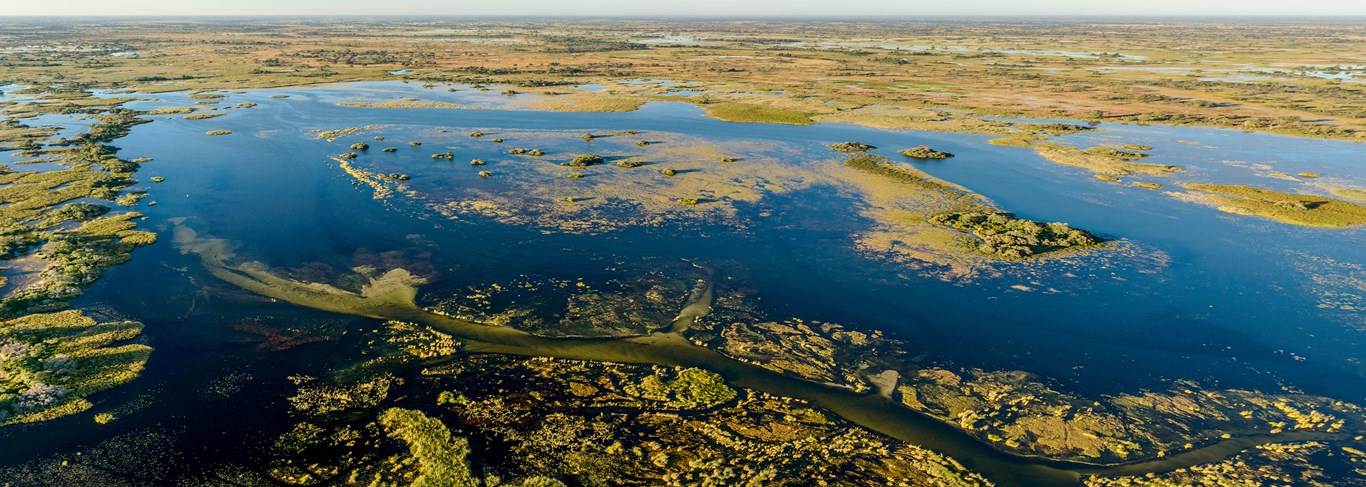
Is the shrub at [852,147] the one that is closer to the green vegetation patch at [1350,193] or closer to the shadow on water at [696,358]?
the green vegetation patch at [1350,193]

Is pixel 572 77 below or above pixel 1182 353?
above

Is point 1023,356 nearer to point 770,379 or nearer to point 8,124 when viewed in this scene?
point 770,379

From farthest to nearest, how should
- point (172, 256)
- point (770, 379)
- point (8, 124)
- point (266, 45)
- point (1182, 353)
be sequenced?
point (266, 45) < point (8, 124) < point (172, 256) < point (1182, 353) < point (770, 379)

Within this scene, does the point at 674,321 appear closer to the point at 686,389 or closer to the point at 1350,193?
the point at 686,389

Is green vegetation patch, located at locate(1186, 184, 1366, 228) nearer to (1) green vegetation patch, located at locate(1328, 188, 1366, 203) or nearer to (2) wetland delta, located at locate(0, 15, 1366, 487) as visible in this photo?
(2) wetland delta, located at locate(0, 15, 1366, 487)

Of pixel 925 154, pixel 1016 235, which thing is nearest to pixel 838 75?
pixel 925 154

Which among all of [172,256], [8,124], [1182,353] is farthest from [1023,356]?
[8,124]

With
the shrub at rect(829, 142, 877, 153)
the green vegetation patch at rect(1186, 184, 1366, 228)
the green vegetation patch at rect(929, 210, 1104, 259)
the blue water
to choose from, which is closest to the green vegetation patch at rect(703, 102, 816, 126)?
the blue water
